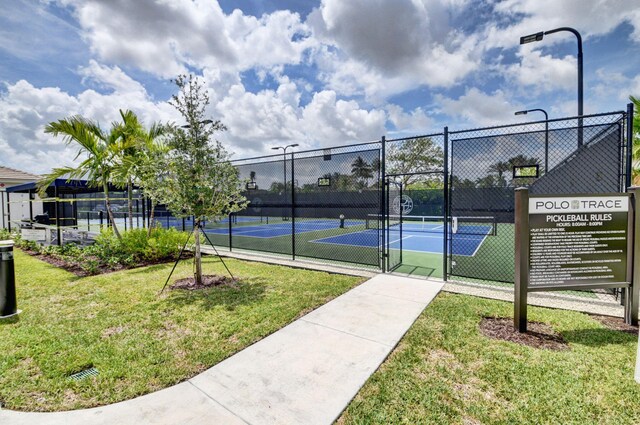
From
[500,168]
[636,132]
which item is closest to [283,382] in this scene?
[500,168]

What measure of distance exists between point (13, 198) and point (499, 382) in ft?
93.7

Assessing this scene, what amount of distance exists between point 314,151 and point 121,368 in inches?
235

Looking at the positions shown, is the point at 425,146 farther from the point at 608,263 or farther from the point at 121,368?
the point at 121,368

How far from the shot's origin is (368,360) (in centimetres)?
303

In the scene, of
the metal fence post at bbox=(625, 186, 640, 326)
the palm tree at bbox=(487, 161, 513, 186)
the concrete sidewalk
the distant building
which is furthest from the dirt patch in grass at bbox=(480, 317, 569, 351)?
the distant building

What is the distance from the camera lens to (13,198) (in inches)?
781

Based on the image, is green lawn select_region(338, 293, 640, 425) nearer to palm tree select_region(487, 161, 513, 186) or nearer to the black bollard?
palm tree select_region(487, 161, 513, 186)

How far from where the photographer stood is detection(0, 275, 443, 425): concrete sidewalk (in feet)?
7.42

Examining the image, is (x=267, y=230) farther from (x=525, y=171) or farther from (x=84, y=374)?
(x=84, y=374)

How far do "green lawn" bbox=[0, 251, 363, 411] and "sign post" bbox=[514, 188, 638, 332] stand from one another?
293cm

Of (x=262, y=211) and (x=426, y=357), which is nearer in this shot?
(x=426, y=357)

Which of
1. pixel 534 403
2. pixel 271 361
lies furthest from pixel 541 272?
pixel 271 361

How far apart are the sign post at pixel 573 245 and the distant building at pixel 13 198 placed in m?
20.3

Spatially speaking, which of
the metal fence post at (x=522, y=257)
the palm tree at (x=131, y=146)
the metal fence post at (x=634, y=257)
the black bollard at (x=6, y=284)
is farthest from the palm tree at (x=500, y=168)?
the black bollard at (x=6, y=284)
